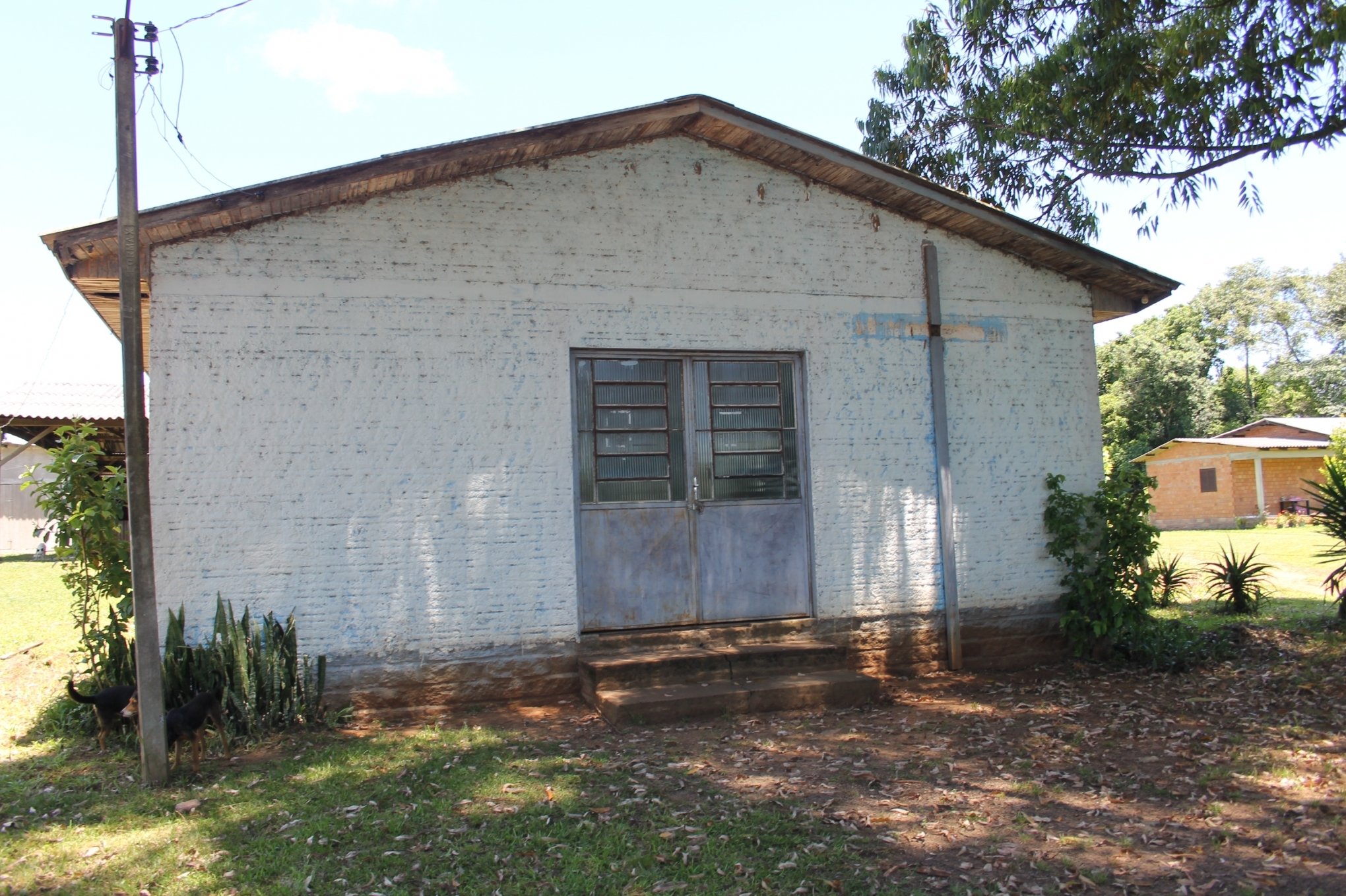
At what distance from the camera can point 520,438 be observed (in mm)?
7727

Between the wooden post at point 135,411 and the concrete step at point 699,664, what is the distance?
10.1 ft

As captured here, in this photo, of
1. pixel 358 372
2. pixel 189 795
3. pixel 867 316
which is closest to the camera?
pixel 189 795

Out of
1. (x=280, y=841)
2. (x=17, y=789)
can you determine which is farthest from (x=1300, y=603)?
(x=17, y=789)

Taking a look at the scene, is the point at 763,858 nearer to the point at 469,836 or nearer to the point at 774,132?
the point at 469,836

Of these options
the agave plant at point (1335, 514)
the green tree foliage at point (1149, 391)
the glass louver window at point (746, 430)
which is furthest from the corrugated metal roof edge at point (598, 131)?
the green tree foliage at point (1149, 391)

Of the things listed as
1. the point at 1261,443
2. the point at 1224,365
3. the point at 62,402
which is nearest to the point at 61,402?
the point at 62,402

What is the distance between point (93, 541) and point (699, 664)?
15.5ft

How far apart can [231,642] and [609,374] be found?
3.59 m

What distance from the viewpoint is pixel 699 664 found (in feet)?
25.0

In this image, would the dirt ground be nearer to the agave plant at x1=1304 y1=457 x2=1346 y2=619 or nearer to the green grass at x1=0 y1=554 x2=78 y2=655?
the agave plant at x1=1304 y1=457 x2=1346 y2=619

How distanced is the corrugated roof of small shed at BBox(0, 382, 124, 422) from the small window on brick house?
3510 centimetres

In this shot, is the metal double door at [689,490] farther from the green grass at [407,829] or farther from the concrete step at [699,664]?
the green grass at [407,829]

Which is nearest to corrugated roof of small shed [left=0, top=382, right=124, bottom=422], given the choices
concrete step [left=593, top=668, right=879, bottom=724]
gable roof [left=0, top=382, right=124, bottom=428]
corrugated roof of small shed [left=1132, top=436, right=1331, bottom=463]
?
gable roof [left=0, top=382, right=124, bottom=428]

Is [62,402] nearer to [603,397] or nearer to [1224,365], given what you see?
[603,397]
